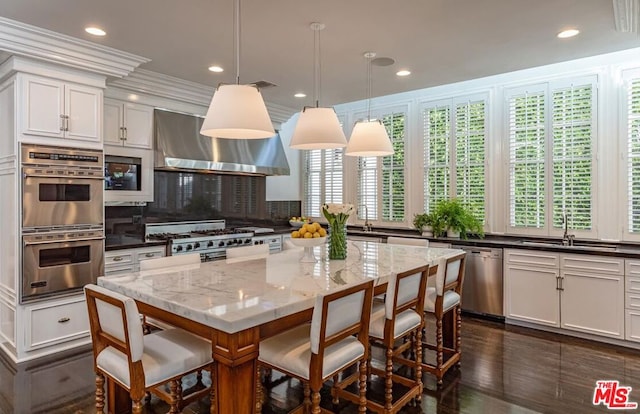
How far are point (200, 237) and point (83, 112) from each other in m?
1.79

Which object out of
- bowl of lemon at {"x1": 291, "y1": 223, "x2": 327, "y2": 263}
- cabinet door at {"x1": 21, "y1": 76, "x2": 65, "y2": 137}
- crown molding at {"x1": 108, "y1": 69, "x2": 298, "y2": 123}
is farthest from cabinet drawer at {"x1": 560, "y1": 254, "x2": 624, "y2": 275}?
cabinet door at {"x1": 21, "y1": 76, "x2": 65, "y2": 137}

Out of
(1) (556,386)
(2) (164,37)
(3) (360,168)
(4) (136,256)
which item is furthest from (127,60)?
(1) (556,386)

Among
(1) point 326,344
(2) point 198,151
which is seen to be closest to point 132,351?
(1) point 326,344

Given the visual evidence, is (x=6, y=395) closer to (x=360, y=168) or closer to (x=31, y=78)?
(x=31, y=78)

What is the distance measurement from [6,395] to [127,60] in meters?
3.03

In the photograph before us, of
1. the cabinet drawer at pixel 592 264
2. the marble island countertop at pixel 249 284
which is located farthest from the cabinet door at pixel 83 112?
the cabinet drawer at pixel 592 264

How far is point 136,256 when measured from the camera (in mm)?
4180

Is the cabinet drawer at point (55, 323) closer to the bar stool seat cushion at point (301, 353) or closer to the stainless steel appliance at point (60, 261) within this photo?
the stainless steel appliance at point (60, 261)

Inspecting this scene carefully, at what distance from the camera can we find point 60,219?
3580mm

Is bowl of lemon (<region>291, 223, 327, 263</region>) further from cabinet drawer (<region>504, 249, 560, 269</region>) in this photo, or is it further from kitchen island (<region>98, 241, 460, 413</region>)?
cabinet drawer (<region>504, 249, 560, 269</region>)

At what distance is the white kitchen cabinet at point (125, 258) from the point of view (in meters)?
3.97

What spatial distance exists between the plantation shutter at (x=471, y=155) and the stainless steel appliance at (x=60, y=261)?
4.34 metres

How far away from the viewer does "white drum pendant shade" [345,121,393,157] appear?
3.64 m

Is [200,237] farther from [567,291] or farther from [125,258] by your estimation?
[567,291]
